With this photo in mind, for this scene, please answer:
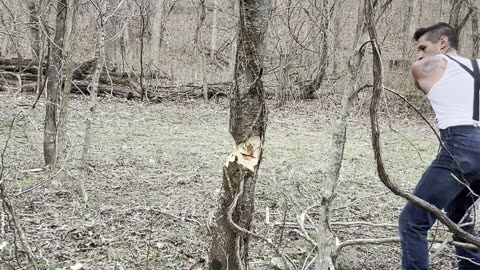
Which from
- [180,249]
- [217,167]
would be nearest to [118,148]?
[217,167]

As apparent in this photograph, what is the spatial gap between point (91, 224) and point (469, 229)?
2.96 metres

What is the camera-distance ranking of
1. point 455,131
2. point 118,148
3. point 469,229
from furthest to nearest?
point 118,148 < point 469,229 < point 455,131

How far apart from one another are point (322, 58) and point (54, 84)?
9.01 meters

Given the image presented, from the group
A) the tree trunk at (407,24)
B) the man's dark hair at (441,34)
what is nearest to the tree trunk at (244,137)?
the man's dark hair at (441,34)

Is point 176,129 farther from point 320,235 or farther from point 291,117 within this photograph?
point 320,235

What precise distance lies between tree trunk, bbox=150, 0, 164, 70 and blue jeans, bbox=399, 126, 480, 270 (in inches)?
461

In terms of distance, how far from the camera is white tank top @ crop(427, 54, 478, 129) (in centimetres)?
299

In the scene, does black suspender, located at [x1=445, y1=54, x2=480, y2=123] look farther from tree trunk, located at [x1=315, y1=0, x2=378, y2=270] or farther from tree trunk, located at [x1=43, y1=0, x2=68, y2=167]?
tree trunk, located at [x1=43, y1=0, x2=68, y2=167]

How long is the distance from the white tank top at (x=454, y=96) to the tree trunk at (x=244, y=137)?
1158mm

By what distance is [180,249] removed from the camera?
12.8ft

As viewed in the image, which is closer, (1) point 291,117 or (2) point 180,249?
(2) point 180,249

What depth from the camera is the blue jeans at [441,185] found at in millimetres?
2963

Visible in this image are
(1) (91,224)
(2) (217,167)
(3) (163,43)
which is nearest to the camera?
(1) (91,224)

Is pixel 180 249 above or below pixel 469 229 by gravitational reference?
below
